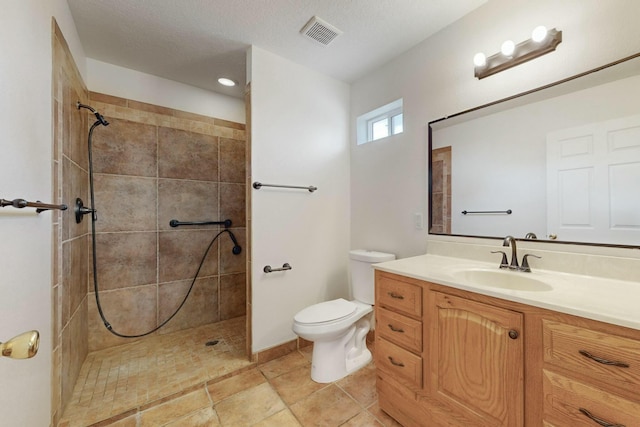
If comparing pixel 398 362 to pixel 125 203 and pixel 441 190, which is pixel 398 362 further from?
pixel 125 203

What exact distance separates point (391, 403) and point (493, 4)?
2367mm

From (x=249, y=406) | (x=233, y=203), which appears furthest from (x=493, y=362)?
(x=233, y=203)

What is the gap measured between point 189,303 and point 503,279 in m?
2.56

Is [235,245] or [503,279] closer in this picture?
[503,279]

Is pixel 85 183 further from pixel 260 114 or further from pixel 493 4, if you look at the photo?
pixel 493 4

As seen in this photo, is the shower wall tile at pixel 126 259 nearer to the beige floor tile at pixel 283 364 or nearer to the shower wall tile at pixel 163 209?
the shower wall tile at pixel 163 209

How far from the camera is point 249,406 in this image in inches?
57.3

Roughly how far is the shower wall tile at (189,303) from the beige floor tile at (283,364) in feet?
3.20

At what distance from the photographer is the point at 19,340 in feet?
1.66

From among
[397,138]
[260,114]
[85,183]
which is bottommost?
[85,183]

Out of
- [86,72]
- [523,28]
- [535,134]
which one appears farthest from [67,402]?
[523,28]

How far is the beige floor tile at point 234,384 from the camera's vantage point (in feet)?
5.08

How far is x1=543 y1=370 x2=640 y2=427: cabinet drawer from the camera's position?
2.33ft

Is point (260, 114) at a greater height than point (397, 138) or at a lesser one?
greater
